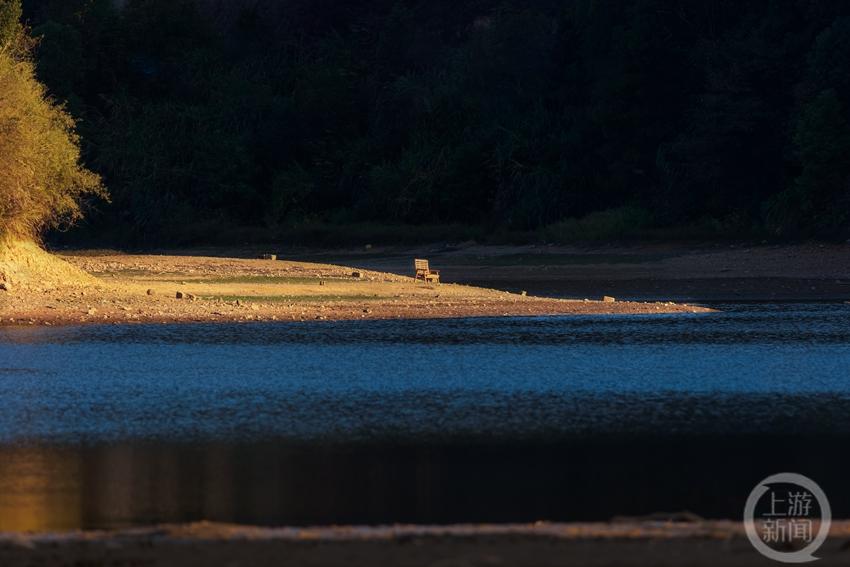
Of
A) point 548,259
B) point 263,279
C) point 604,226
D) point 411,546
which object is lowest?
point 411,546

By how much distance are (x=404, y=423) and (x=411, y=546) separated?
798cm

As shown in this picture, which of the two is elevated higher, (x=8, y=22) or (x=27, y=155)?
(x=8, y=22)

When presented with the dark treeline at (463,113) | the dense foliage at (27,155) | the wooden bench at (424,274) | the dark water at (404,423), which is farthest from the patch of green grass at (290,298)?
the dark treeline at (463,113)

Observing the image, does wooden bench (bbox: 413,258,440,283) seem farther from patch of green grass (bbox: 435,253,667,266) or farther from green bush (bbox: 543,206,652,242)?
green bush (bbox: 543,206,652,242)

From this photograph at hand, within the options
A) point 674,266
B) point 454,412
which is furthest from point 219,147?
point 454,412

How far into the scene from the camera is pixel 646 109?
199 ft

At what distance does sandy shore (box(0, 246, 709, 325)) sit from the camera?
32531mm

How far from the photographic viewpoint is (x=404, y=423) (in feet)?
56.9

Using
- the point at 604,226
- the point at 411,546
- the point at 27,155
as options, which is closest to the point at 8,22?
the point at 27,155

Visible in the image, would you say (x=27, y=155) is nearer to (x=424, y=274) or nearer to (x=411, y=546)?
(x=424, y=274)

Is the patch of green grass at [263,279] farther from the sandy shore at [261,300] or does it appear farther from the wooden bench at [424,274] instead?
the wooden bench at [424,274]

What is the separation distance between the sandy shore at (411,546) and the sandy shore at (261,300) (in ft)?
73.0

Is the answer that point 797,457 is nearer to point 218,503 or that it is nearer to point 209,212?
point 218,503

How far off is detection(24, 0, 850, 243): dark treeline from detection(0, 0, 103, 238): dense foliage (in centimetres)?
2487
